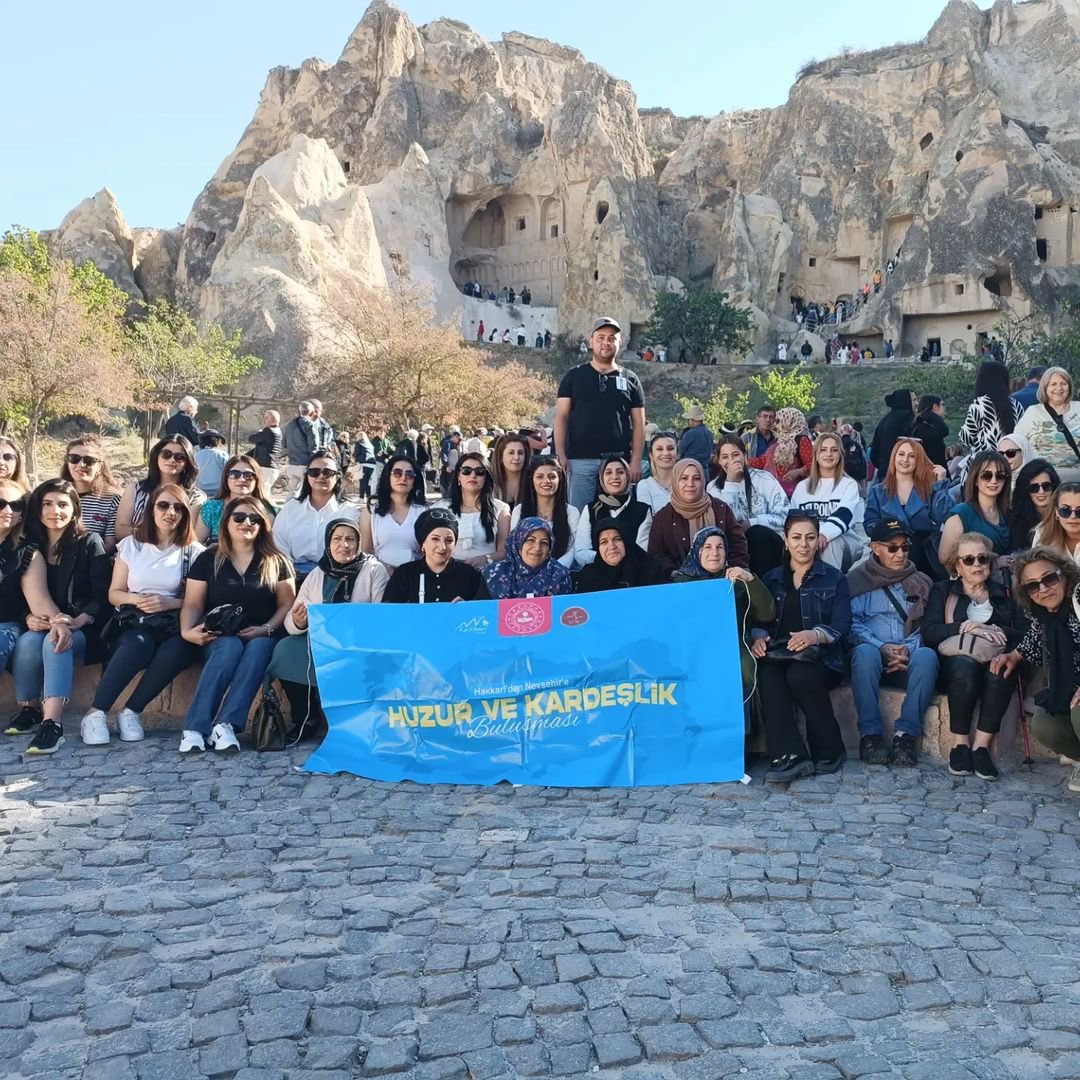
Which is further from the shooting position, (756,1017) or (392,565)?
(392,565)

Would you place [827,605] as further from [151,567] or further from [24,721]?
[24,721]

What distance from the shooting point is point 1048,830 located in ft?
16.5

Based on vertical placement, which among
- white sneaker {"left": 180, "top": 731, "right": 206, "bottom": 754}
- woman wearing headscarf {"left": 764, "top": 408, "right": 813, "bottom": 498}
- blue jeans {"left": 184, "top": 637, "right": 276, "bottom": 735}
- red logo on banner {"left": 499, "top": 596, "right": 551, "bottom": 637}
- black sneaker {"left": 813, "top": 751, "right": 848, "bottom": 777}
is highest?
woman wearing headscarf {"left": 764, "top": 408, "right": 813, "bottom": 498}

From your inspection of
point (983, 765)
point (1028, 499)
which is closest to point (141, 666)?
point (983, 765)

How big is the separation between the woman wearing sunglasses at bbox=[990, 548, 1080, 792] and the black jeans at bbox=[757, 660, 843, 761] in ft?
3.55

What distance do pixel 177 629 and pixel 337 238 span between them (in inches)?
1599

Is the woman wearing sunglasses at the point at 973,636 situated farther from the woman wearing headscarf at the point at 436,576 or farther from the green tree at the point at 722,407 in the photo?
the green tree at the point at 722,407

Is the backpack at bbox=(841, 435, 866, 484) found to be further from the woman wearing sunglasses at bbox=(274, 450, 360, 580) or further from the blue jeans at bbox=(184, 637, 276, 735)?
the blue jeans at bbox=(184, 637, 276, 735)

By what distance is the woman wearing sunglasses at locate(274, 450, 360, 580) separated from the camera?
25.2ft

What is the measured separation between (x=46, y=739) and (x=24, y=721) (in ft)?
1.62

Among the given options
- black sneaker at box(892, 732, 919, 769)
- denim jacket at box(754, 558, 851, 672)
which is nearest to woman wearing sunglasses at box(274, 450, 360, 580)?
denim jacket at box(754, 558, 851, 672)

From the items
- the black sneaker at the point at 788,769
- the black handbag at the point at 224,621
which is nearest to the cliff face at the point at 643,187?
the black handbag at the point at 224,621

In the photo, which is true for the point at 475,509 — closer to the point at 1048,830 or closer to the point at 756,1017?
the point at 1048,830

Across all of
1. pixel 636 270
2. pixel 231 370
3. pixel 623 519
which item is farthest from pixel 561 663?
pixel 636 270
